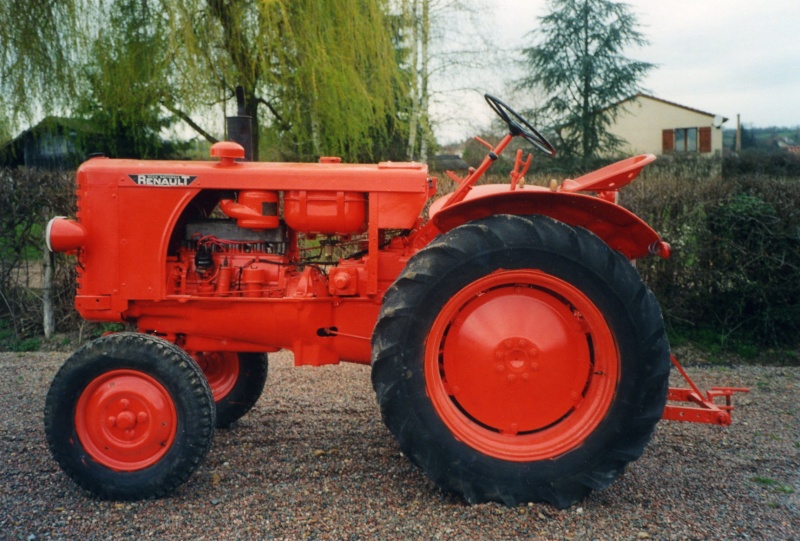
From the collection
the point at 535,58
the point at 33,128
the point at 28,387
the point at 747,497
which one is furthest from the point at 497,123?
the point at 747,497

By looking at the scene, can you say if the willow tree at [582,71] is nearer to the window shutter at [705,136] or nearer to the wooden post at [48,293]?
the window shutter at [705,136]

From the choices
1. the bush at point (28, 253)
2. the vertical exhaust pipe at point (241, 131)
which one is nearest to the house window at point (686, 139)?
the bush at point (28, 253)

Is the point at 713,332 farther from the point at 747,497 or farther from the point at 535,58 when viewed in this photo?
the point at 535,58

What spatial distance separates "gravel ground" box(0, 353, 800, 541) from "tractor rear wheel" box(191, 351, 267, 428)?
0.12m

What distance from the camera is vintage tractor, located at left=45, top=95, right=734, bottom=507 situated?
116 inches

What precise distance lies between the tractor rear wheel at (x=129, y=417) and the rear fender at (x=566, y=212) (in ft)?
4.46

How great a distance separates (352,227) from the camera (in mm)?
3520

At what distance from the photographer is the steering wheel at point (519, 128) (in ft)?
11.1

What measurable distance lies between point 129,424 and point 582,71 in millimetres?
21089

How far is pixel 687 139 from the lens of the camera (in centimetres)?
3141

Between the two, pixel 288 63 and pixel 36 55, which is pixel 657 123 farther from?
pixel 36 55

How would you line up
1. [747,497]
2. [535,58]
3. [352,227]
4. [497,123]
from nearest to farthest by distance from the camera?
[747,497]
[352,227]
[497,123]
[535,58]

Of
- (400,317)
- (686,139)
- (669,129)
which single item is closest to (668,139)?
(669,129)

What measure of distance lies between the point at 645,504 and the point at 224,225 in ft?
7.73
